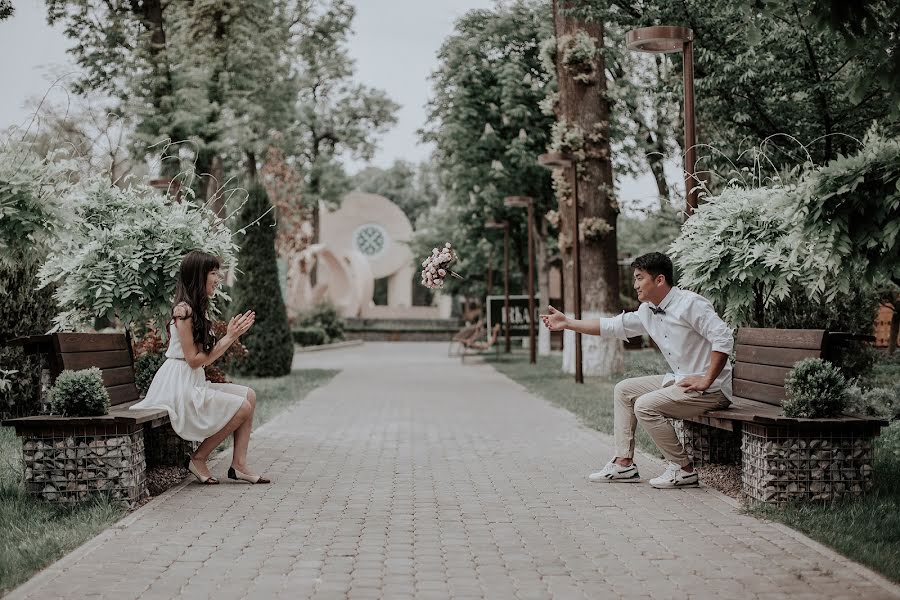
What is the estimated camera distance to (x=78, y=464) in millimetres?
6816

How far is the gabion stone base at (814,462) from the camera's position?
661cm

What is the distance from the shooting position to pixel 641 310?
795 cm

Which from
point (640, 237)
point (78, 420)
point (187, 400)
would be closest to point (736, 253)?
point (187, 400)

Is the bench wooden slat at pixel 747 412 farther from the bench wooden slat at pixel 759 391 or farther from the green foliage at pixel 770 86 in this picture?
the green foliage at pixel 770 86

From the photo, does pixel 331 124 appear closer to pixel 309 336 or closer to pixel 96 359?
pixel 309 336

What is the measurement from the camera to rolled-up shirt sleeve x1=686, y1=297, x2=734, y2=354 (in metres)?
7.34

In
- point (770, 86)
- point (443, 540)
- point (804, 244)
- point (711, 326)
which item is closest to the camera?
point (443, 540)

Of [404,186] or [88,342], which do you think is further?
[404,186]

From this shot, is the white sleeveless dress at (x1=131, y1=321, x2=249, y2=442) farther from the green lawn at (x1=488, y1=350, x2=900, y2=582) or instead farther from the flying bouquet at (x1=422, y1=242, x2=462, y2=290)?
the green lawn at (x1=488, y1=350, x2=900, y2=582)

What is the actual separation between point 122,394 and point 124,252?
4.35ft

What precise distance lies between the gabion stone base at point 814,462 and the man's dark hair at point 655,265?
4.99ft

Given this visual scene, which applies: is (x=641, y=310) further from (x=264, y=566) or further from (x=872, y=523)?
(x=264, y=566)

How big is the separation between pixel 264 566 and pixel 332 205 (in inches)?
1578

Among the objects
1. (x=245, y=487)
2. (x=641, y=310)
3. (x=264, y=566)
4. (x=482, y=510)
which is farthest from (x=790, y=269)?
(x=264, y=566)
